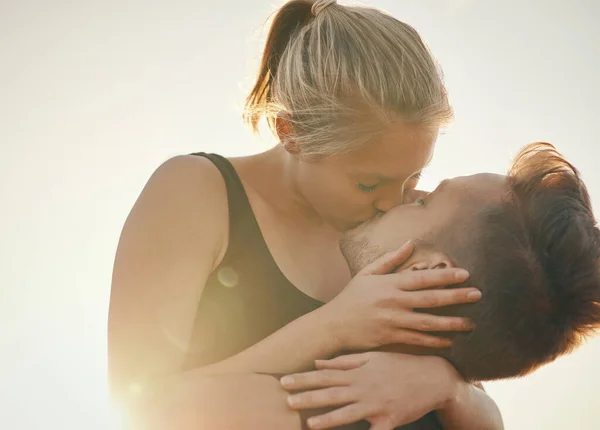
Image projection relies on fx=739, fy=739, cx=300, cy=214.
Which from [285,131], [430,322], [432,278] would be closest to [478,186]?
[432,278]

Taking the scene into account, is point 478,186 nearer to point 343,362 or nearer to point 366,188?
point 366,188

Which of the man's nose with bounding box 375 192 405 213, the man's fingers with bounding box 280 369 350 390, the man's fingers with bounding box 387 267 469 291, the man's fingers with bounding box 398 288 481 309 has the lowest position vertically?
the man's fingers with bounding box 280 369 350 390

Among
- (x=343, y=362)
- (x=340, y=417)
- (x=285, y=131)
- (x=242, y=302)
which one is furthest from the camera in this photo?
(x=285, y=131)

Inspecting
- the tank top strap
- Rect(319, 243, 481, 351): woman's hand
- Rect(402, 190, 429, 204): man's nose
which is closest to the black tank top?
the tank top strap

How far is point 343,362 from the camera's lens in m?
2.43

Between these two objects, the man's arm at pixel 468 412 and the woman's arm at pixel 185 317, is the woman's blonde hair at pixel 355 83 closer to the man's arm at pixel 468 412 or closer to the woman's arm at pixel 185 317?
the woman's arm at pixel 185 317

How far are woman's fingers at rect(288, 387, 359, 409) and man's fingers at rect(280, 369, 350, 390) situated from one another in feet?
0.07

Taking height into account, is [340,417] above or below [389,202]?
below

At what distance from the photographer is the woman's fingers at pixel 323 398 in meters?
2.32

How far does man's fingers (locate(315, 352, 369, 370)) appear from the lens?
2428 mm

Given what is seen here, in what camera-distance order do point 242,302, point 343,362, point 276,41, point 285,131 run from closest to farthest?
point 343,362
point 242,302
point 285,131
point 276,41

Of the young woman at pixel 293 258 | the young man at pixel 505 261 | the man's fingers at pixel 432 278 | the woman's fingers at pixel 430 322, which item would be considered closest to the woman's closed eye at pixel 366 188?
the young woman at pixel 293 258

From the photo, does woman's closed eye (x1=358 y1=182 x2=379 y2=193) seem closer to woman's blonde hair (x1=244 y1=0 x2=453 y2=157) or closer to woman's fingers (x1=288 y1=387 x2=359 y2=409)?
woman's blonde hair (x1=244 y1=0 x2=453 y2=157)

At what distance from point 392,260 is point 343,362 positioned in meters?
0.38
